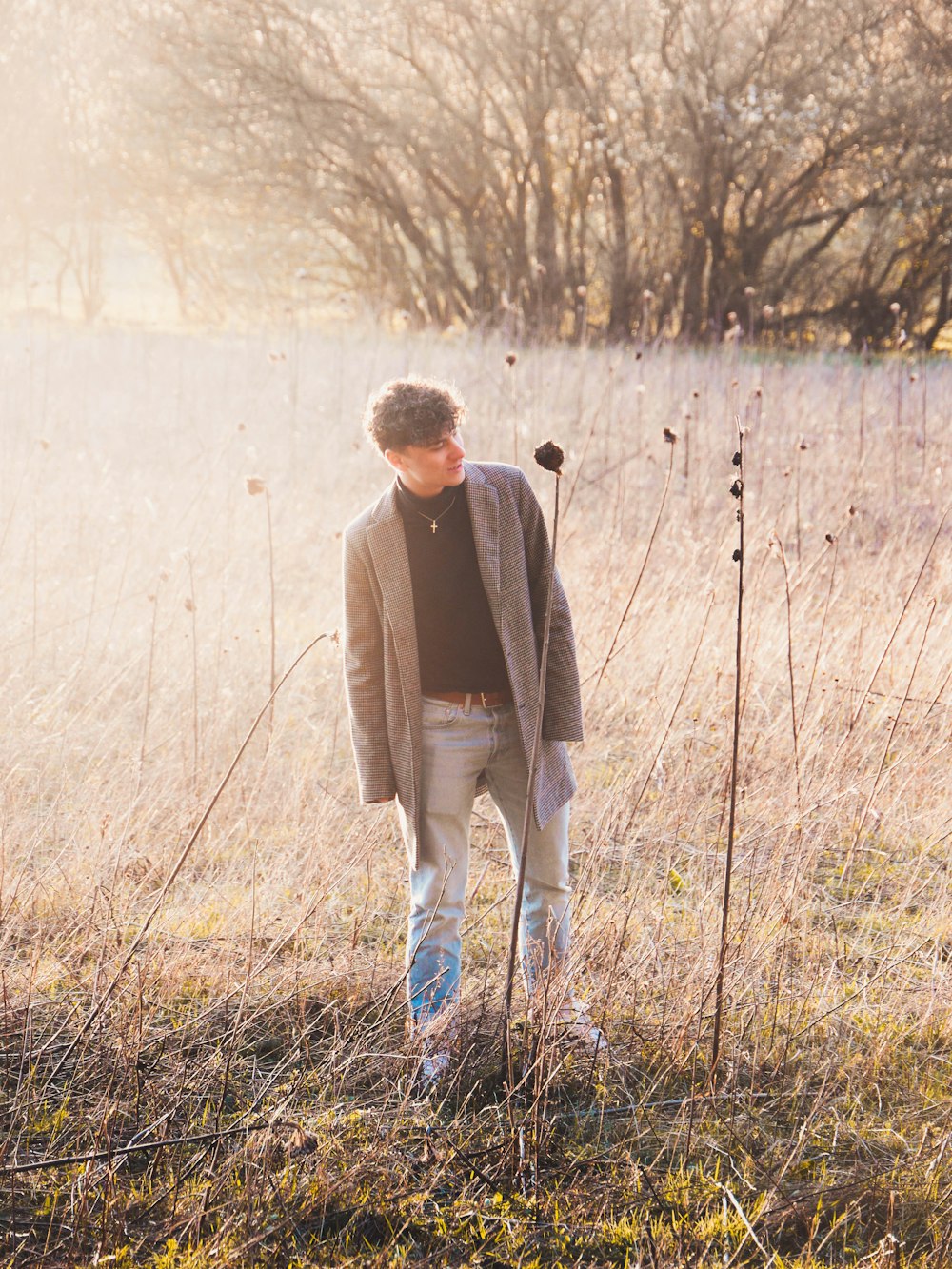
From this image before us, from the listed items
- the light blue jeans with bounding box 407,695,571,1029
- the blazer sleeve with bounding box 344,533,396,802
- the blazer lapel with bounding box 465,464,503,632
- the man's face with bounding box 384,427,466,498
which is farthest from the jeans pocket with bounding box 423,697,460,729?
the man's face with bounding box 384,427,466,498

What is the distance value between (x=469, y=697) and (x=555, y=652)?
9.5 inches

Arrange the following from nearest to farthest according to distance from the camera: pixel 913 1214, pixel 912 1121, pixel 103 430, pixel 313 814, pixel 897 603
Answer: pixel 913 1214 < pixel 912 1121 < pixel 313 814 < pixel 897 603 < pixel 103 430

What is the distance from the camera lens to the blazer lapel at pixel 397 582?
239 centimetres

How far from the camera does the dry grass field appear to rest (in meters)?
2.08

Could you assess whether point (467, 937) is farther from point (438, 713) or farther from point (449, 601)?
point (449, 601)

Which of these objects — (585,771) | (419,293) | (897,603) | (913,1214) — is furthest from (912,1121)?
(419,293)

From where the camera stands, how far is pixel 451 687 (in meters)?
2.44

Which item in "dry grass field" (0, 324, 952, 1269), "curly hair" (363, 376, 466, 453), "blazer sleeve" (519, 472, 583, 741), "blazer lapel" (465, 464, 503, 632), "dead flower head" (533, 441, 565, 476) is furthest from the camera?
"blazer sleeve" (519, 472, 583, 741)

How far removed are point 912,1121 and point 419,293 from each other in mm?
14274

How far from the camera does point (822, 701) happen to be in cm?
381

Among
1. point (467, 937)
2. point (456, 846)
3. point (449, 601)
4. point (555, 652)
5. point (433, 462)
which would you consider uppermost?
point (433, 462)

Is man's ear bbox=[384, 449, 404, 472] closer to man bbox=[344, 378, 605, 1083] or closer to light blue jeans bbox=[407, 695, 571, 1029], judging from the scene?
man bbox=[344, 378, 605, 1083]

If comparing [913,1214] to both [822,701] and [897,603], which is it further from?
[897,603]

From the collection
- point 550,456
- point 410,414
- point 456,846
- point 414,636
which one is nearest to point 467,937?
point 456,846
